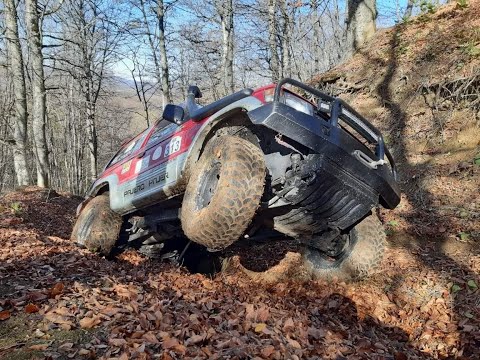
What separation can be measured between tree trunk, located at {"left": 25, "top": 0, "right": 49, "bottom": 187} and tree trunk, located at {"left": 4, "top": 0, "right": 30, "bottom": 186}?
0.38 m

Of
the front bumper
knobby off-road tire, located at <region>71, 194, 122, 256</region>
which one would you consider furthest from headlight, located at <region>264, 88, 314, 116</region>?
knobby off-road tire, located at <region>71, 194, 122, 256</region>

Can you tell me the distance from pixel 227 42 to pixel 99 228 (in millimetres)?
12731

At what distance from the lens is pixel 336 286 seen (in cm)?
516

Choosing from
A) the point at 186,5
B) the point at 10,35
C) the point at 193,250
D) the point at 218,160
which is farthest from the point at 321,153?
the point at 186,5

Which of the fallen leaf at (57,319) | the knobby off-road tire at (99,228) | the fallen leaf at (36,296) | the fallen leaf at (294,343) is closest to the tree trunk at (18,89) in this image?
the knobby off-road tire at (99,228)

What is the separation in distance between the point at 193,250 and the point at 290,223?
288 centimetres

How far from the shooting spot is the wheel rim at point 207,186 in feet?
14.1

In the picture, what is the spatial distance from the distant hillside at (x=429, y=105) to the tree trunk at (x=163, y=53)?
892 cm

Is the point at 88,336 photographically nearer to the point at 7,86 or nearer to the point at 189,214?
the point at 189,214

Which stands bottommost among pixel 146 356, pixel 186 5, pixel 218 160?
pixel 146 356

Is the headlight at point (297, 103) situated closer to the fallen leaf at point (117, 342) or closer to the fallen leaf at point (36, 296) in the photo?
the fallen leaf at point (117, 342)

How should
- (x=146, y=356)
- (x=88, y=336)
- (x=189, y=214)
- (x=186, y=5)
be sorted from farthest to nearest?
(x=186, y=5)
(x=189, y=214)
(x=88, y=336)
(x=146, y=356)

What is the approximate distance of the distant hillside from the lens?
6.85 meters

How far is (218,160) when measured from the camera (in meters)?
4.19
